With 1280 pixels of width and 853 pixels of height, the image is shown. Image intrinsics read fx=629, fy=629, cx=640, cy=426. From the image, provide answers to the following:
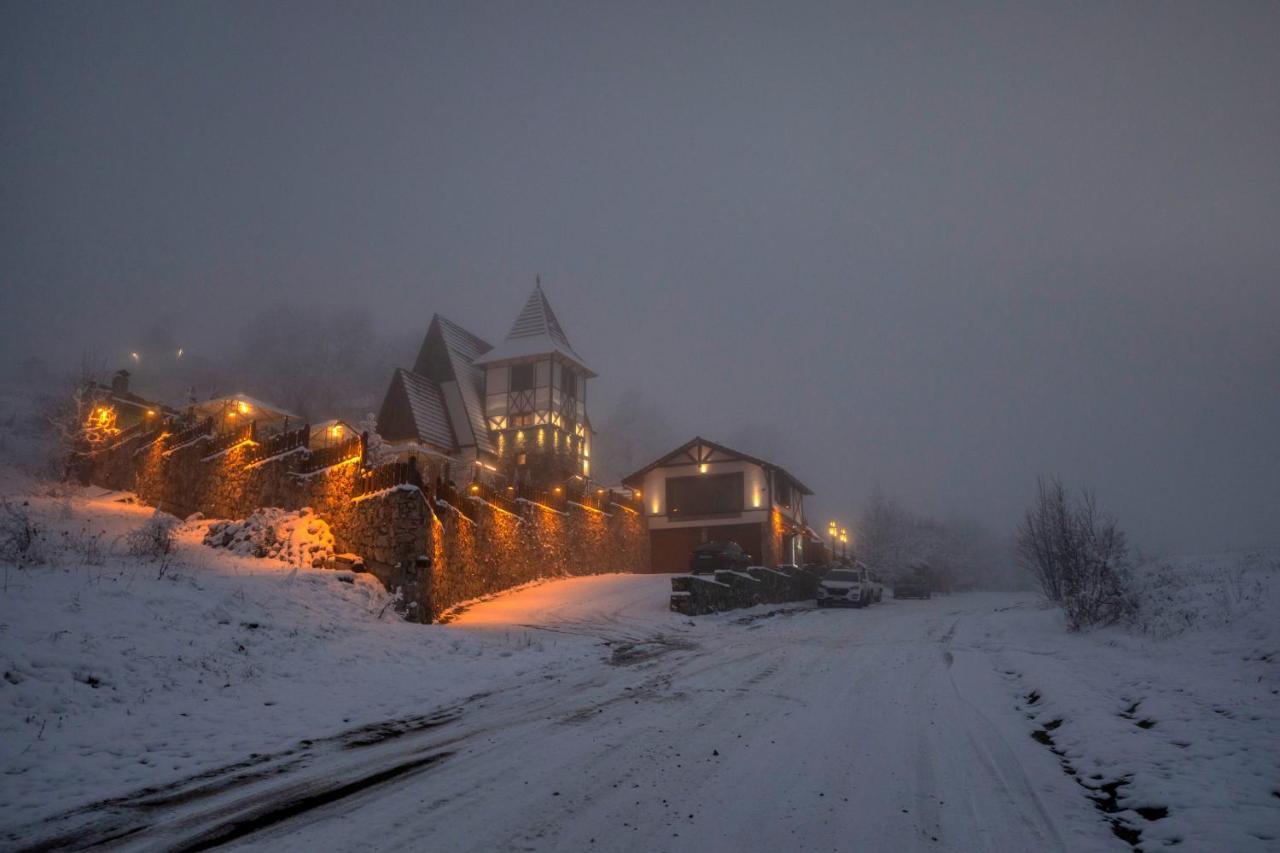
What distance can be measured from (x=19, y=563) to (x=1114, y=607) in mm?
20108

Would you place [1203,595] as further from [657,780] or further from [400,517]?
[400,517]

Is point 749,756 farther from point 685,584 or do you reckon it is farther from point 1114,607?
point 685,584

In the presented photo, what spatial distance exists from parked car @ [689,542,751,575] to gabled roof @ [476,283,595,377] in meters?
19.3

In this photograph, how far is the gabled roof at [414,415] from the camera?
3619 cm

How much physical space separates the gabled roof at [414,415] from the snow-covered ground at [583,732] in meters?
24.0

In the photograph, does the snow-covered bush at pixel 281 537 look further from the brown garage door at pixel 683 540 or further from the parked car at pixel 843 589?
the brown garage door at pixel 683 540

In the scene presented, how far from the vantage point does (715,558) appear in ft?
80.6

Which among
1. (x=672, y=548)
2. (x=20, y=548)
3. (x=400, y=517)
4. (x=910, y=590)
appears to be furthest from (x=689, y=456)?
(x=20, y=548)

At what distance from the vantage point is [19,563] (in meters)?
9.48

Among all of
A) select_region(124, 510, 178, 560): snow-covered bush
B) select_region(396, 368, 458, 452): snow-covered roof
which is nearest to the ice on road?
select_region(124, 510, 178, 560): snow-covered bush

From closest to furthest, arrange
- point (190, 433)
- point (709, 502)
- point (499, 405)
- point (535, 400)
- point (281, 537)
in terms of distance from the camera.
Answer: point (281, 537), point (190, 433), point (709, 502), point (535, 400), point (499, 405)

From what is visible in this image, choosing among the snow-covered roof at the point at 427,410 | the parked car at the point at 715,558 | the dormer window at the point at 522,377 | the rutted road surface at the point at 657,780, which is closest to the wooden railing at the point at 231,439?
the snow-covered roof at the point at 427,410

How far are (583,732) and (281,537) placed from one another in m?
14.1

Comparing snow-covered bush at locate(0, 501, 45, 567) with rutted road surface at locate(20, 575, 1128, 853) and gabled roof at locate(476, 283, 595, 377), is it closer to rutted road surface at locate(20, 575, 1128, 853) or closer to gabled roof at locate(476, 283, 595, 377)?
rutted road surface at locate(20, 575, 1128, 853)
